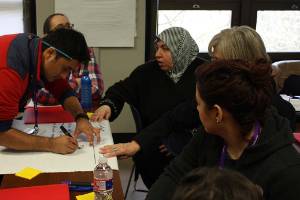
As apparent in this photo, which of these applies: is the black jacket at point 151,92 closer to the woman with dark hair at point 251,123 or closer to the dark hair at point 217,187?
the woman with dark hair at point 251,123

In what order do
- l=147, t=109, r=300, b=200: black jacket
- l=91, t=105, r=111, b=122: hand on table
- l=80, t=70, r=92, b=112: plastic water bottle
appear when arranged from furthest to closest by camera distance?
1. l=80, t=70, r=92, b=112: plastic water bottle
2. l=91, t=105, r=111, b=122: hand on table
3. l=147, t=109, r=300, b=200: black jacket

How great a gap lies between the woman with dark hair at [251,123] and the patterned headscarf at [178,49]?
117cm

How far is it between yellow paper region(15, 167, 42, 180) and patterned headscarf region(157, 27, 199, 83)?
118 centimetres

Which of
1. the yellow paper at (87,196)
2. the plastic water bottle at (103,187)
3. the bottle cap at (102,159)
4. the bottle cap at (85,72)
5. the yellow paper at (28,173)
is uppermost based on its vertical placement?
the bottle cap at (85,72)

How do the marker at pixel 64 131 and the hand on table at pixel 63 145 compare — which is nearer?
the hand on table at pixel 63 145

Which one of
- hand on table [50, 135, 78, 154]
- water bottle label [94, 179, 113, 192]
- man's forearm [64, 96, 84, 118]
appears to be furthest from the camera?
man's forearm [64, 96, 84, 118]

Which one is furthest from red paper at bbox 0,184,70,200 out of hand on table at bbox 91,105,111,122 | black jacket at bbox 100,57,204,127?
black jacket at bbox 100,57,204,127

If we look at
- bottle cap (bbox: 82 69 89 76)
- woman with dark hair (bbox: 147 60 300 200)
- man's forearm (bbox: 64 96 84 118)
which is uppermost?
woman with dark hair (bbox: 147 60 300 200)

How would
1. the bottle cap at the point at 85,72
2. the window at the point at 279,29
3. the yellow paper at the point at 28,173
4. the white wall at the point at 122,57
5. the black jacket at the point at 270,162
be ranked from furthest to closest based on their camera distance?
the window at the point at 279,29, the white wall at the point at 122,57, the bottle cap at the point at 85,72, the yellow paper at the point at 28,173, the black jacket at the point at 270,162

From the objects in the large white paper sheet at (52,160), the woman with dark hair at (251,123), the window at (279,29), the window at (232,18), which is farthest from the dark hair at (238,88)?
the window at (279,29)

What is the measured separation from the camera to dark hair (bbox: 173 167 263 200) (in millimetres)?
783

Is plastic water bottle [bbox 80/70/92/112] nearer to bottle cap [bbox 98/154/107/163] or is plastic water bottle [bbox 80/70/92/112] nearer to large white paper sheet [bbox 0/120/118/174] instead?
large white paper sheet [bbox 0/120/118/174]

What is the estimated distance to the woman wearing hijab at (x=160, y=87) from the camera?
101 inches

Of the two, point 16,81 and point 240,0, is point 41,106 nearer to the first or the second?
point 16,81
